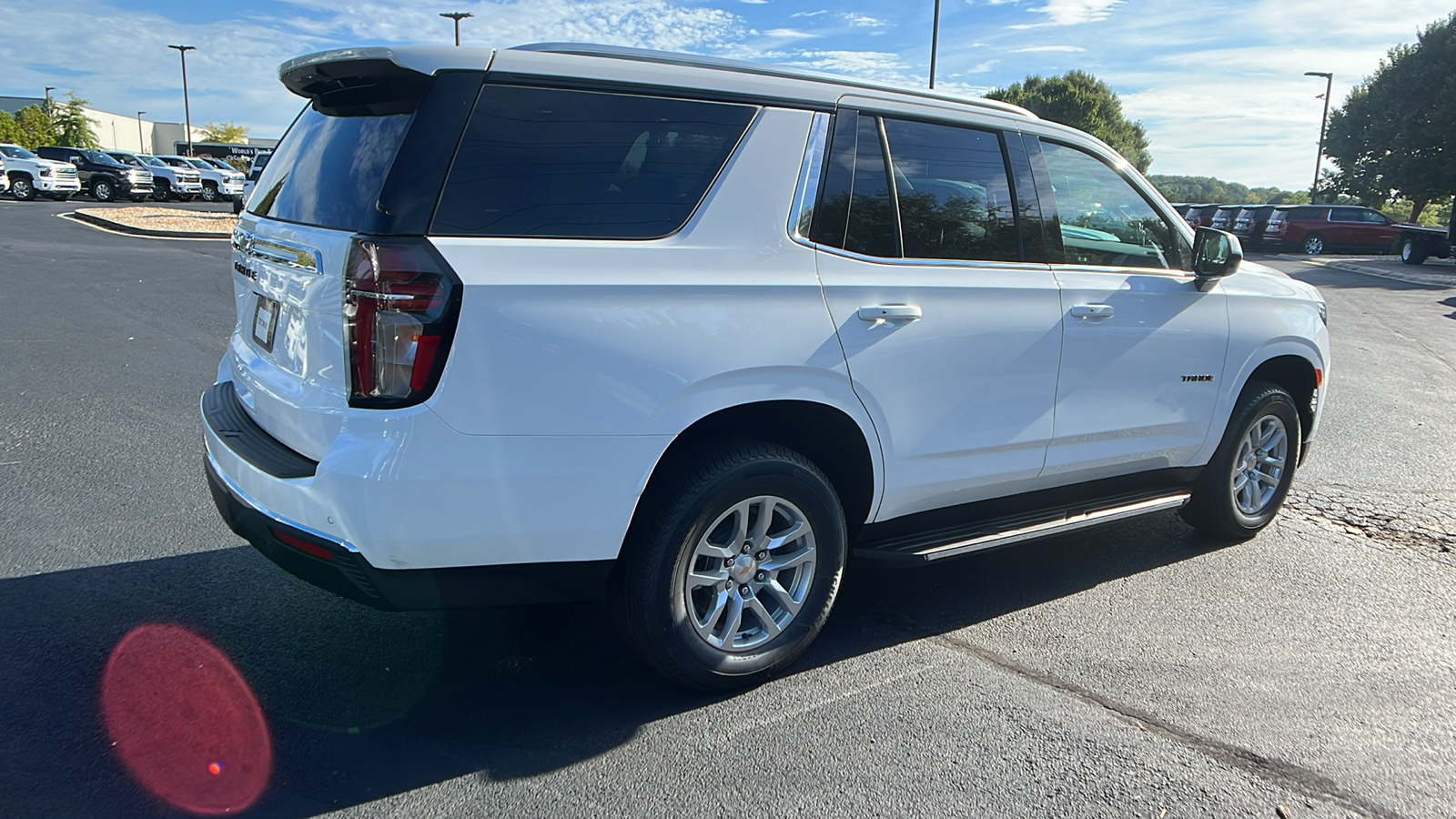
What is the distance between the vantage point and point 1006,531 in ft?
12.6

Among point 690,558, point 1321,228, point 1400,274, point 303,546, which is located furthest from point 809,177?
point 1321,228

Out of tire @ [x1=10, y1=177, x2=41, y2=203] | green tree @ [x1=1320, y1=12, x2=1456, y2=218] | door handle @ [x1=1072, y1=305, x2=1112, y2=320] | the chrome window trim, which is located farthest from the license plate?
green tree @ [x1=1320, y1=12, x2=1456, y2=218]

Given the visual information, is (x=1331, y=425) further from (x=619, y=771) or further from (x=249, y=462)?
(x=249, y=462)

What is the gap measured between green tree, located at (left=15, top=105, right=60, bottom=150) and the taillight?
252 ft

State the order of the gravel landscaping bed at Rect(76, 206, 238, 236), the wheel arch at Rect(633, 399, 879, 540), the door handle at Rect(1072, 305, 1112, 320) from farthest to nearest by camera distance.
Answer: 1. the gravel landscaping bed at Rect(76, 206, 238, 236)
2. the door handle at Rect(1072, 305, 1112, 320)
3. the wheel arch at Rect(633, 399, 879, 540)

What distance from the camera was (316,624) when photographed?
11.8 feet

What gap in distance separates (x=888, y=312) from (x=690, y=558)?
1.05 meters

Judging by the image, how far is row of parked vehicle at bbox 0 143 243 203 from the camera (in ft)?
111

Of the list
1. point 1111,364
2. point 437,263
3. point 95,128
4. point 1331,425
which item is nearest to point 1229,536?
point 1111,364

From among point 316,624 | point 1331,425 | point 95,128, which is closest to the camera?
point 316,624

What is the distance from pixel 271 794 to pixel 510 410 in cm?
118

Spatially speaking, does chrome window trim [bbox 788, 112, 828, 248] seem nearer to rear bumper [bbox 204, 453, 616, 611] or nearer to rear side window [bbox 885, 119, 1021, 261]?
rear side window [bbox 885, 119, 1021, 261]

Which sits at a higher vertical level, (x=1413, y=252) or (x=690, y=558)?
(x=1413, y=252)

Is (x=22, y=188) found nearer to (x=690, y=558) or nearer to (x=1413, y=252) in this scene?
(x=690, y=558)
